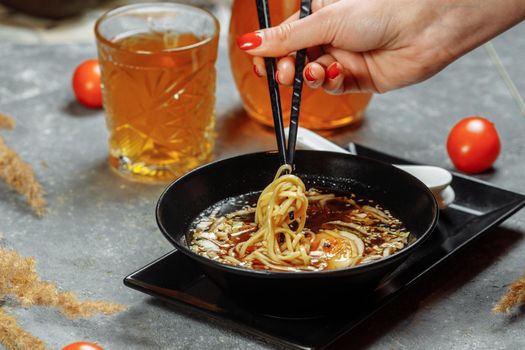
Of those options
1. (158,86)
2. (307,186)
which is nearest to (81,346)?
(307,186)

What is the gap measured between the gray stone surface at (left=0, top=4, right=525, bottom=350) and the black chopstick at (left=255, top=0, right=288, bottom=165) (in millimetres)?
352

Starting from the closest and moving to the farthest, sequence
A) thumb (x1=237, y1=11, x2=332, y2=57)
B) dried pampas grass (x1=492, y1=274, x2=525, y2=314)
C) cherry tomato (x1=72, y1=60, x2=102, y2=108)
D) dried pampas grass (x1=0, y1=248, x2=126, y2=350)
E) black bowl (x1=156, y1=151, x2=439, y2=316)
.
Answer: black bowl (x1=156, y1=151, x2=439, y2=316), dried pampas grass (x1=0, y1=248, x2=126, y2=350), dried pampas grass (x1=492, y1=274, x2=525, y2=314), thumb (x1=237, y1=11, x2=332, y2=57), cherry tomato (x1=72, y1=60, x2=102, y2=108)

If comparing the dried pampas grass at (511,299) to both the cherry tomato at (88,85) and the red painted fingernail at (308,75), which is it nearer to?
the red painted fingernail at (308,75)

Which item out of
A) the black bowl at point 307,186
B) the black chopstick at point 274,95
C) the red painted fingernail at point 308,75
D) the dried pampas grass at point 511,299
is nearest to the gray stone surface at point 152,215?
the dried pampas grass at point 511,299

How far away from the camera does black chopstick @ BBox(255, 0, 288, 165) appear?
67.7 inches

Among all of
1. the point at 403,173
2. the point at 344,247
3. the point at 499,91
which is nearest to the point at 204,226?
the point at 344,247

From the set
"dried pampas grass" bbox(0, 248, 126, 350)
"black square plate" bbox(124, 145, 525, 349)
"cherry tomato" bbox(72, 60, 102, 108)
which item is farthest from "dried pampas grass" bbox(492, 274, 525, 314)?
"cherry tomato" bbox(72, 60, 102, 108)

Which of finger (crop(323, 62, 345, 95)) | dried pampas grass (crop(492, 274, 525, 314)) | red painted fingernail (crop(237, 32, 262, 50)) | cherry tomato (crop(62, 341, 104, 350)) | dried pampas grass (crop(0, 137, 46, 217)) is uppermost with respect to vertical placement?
red painted fingernail (crop(237, 32, 262, 50))

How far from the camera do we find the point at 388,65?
2.05 metres

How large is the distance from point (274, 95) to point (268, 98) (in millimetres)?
542

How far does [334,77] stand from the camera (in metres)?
1.95

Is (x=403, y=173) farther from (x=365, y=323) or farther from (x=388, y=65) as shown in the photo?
(x=388, y=65)

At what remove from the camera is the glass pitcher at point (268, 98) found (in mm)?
2207

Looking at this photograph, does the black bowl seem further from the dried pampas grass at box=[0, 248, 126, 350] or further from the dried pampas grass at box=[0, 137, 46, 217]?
the dried pampas grass at box=[0, 137, 46, 217]
